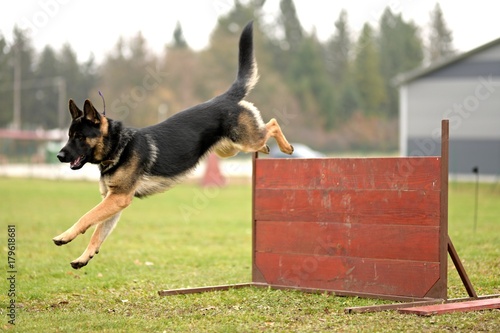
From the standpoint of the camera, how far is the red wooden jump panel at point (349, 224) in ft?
18.1

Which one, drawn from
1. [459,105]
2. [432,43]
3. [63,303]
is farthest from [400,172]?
[432,43]

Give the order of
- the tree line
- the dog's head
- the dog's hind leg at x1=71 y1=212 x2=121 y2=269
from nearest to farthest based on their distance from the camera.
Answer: the dog's head
the dog's hind leg at x1=71 y1=212 x2=121 y2=269
the tree line

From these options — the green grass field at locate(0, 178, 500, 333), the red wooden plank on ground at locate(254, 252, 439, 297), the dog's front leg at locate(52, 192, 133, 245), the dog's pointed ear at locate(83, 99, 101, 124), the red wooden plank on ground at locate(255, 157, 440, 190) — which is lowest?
the green grass field at locate(0, 178, 500, 333)

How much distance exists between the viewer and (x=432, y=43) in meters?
61.3

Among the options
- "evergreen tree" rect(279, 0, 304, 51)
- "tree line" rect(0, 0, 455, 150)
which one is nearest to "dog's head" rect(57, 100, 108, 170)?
"tree line" rect(0, 0, 455, 150)

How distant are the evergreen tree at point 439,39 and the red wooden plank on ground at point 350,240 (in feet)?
189

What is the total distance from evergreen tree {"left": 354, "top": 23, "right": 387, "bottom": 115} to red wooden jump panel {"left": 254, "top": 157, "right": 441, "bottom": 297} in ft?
168

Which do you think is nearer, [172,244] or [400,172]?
[400,172]

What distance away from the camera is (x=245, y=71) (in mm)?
6418

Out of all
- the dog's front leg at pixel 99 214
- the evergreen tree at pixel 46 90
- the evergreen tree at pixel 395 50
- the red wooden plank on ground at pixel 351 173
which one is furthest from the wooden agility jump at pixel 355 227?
the evergreen tree at pixel 46 90

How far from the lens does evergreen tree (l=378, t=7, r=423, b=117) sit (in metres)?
56.5

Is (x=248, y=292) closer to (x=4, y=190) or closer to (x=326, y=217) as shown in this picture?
(x=326, y=217)

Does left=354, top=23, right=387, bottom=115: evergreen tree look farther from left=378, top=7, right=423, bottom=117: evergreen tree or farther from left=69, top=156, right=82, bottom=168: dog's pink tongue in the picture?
left=69, top=156, right=82, bottom=168: dog's pink tongue

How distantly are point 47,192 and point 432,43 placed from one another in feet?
159
